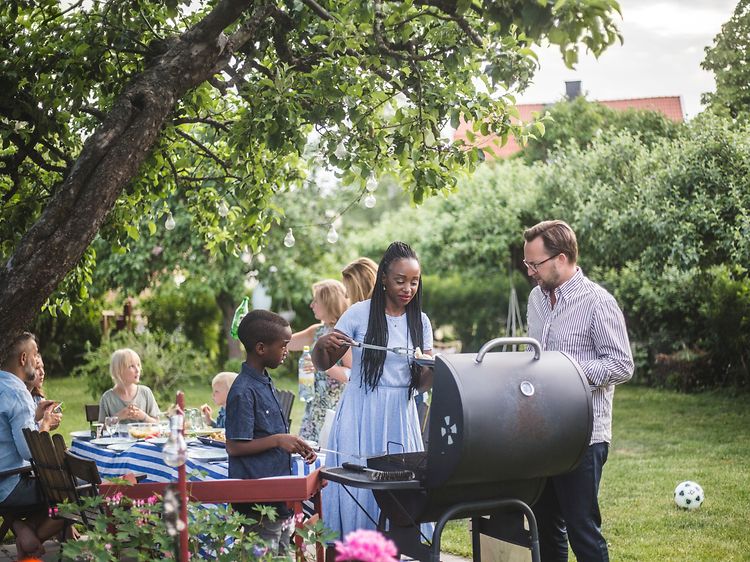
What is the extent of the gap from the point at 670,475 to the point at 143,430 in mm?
5067

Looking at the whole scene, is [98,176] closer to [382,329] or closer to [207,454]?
[382,329]

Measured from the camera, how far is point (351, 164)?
493cm

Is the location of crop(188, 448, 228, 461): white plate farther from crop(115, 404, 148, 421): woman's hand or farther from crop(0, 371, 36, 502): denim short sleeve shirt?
crop(115, 404, 148, 421): woman's hand

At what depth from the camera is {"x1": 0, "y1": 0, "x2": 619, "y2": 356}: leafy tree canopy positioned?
3570 mm

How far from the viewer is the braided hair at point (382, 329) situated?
4016 millimetres

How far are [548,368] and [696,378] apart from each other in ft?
38.6

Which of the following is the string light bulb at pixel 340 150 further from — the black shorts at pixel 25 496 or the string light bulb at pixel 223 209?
the black shorts at pixel 25 496

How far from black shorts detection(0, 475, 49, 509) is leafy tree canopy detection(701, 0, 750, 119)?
369 inches

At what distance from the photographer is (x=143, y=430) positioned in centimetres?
536

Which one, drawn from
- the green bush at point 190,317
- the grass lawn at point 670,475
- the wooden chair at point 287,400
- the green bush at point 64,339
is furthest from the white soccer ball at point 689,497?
the green bush at point 64,339

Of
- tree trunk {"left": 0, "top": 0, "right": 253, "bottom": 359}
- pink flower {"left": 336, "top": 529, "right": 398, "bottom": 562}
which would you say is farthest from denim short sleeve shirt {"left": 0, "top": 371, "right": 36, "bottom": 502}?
pink flower {"left": 336, "top": 529, "right": 398, "bottom": 562}

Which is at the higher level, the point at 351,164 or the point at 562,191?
the point at 562,191

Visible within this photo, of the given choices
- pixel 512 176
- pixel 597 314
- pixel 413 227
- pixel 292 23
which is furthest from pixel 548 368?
pixel 413 227

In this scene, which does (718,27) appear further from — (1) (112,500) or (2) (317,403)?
(1) (112,500)
